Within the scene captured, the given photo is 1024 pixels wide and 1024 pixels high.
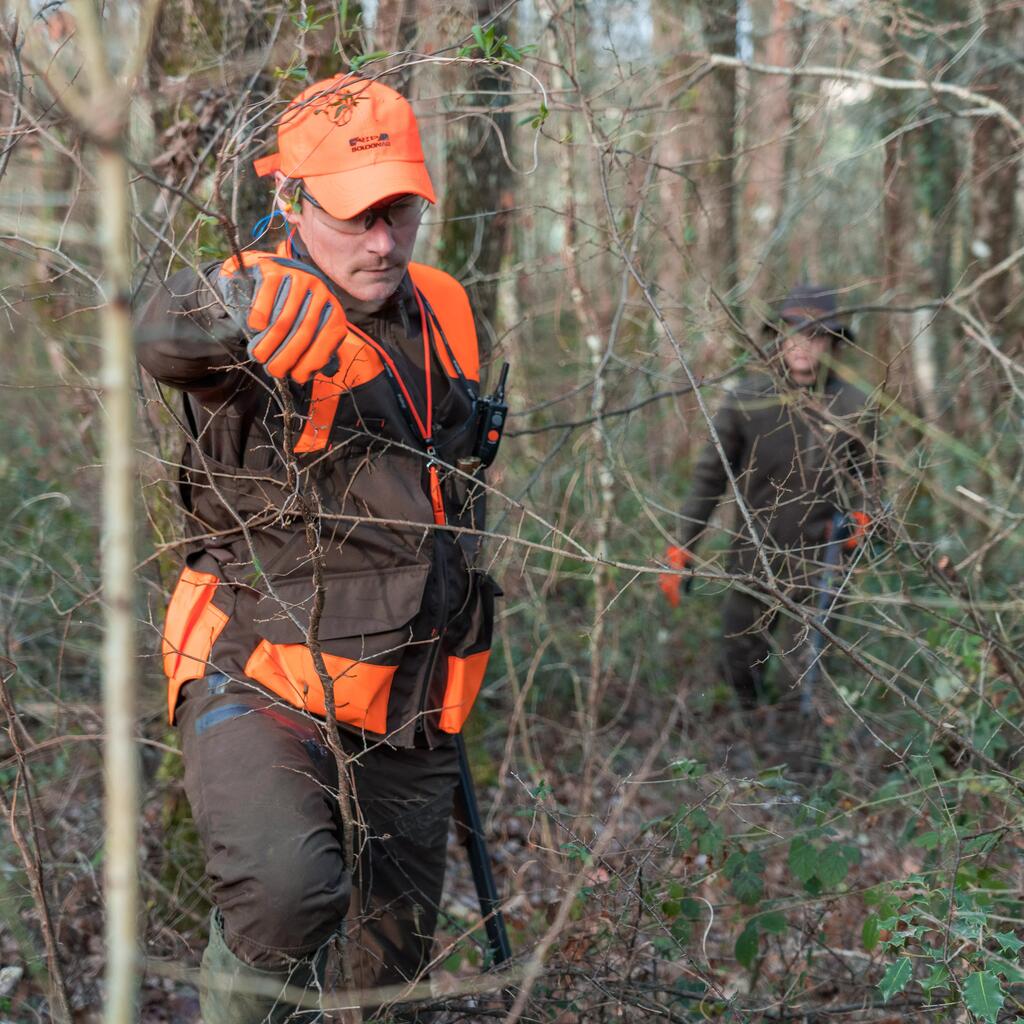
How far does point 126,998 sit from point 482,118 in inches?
153

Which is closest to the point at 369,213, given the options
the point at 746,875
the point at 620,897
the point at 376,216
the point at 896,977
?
the point at 376,216

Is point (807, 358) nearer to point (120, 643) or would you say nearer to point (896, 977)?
point (896, 977)

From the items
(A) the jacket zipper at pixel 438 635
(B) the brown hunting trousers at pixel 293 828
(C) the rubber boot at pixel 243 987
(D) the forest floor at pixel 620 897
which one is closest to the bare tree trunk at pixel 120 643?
(D) the forest floor at pixel 620 897

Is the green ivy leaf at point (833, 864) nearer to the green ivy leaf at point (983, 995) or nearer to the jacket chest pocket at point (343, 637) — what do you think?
the green ivy leaf at point (983, 995)

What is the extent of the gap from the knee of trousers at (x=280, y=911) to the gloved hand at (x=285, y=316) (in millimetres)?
1134

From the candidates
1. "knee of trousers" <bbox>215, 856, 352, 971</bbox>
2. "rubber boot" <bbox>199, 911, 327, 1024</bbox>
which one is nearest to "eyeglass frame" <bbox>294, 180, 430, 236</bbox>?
"knee of trousers" <bbox>215, 856, 352, 971</bbox>

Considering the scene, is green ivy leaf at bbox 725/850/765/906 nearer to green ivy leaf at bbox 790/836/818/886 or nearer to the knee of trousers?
green ivy leaf at bbox 790/836/818/886

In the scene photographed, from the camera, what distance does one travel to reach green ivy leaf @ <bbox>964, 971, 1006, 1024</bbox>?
215cm

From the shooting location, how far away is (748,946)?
117 inches

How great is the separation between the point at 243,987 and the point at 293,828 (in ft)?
1.26

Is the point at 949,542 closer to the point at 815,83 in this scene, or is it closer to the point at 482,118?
the point at 482,118

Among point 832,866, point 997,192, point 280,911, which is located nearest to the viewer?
point 280,911

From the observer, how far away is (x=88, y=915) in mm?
3592

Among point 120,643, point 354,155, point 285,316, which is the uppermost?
point 354,155
